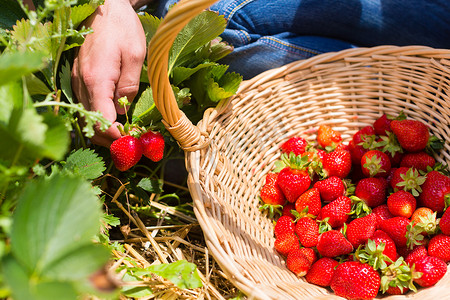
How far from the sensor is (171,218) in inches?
39.9

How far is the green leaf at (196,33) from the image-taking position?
85cm

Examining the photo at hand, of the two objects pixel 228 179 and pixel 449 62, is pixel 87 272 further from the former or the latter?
pixel 449 62

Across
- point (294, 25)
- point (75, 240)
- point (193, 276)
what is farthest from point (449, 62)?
point (75, 240)

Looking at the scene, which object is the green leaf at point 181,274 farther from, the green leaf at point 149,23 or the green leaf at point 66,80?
the green leaf at point 149,23

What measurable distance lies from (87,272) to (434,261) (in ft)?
2.29

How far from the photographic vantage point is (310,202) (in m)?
0.93

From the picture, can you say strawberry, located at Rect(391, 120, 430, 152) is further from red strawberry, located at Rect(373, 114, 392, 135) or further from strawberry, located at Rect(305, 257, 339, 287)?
strawberry, located at Rect(305, 257, 339, 287)

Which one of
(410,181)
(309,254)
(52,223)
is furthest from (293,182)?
(52,223)

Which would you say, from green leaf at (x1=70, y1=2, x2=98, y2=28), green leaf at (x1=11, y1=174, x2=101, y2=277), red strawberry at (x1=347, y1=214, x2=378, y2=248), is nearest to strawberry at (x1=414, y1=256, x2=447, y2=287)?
red strawberry at (x1=347, y1=214, x2=378, y2=248)

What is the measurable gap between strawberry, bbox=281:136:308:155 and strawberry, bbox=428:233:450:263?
354 mm

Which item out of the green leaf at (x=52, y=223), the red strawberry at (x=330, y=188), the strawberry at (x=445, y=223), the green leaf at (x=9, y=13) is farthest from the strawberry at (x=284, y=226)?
the green leaf at (x=9, y=13)


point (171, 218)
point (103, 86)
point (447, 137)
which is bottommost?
point (171, 218)

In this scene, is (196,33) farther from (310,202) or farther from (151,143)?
(310,202)

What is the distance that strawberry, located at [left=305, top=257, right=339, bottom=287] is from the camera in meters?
0.82
